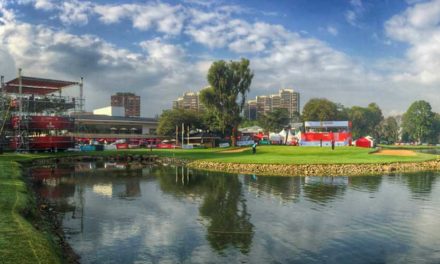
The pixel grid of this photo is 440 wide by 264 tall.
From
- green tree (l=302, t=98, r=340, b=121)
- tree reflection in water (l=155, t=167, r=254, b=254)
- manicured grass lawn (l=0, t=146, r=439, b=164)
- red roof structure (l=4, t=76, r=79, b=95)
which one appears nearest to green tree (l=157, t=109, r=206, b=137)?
red roof structure (l=4, t=76, r=79, b=95)

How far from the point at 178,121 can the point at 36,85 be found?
170ft

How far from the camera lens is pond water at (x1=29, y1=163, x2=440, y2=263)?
1538cm

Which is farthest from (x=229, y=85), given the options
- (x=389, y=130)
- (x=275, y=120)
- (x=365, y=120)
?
(x=389, y=130)

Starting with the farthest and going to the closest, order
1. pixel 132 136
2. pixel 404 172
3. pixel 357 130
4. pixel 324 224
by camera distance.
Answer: pixel 357 130
pixel 132 136
pixel 404 172
pixel 324 224

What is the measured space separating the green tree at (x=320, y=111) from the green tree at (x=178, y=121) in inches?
1873

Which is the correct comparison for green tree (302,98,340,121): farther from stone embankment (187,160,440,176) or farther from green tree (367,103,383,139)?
stone embankment (187,160,440,176)

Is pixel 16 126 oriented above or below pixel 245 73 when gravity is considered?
below

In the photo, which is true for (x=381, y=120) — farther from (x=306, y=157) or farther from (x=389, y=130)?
(x=306, y=157)

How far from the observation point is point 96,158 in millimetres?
69438

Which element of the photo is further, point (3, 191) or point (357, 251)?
point (3, 191)

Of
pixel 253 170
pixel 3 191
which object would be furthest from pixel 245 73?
pixel 3 191

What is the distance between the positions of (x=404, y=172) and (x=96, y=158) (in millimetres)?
51103

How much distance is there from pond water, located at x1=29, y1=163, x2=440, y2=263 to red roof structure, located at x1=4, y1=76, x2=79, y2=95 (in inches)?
1605

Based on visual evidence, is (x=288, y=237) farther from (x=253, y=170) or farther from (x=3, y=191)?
(x=253, y=170)
